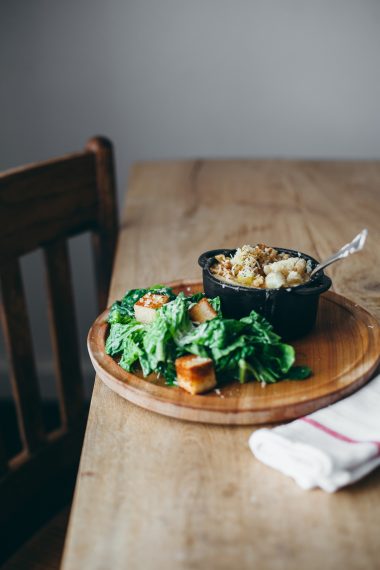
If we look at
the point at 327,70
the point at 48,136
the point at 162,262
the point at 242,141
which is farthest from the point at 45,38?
the point at 162,262

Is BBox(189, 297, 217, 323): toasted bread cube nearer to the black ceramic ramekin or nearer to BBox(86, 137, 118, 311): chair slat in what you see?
the black ceramic ramekin

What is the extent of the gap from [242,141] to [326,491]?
1872 millimetres

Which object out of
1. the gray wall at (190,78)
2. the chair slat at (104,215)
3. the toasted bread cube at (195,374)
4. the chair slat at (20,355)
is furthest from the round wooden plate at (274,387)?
the gray wall at (190,78)

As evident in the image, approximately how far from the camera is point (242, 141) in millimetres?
2348

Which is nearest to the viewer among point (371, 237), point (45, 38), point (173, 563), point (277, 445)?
point (173, 563)

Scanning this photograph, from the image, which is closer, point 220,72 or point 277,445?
point 277,445

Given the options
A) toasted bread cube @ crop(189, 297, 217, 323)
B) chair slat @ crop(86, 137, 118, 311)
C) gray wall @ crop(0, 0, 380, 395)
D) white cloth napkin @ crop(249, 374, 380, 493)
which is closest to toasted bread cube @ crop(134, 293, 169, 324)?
toasted bread cube @ crop(189, 297, 217, 323)

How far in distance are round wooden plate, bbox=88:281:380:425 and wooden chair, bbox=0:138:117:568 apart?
392mm

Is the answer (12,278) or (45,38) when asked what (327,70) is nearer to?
(45,38)

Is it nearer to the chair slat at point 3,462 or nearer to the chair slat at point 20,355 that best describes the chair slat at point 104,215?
the chair slat at point 20,355

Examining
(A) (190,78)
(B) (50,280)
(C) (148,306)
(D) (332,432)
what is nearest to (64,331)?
(B) (50,280)

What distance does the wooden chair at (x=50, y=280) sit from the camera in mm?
1224

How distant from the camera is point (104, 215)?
4.99ft

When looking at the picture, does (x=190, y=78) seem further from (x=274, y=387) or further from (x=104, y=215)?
(x=274, y=387)
